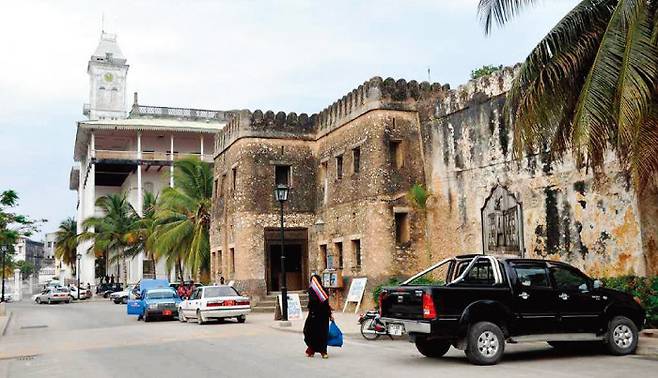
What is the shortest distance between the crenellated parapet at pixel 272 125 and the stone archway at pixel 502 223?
11630mm

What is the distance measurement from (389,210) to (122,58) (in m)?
65.1

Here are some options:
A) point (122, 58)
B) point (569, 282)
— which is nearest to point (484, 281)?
point (569, 282)

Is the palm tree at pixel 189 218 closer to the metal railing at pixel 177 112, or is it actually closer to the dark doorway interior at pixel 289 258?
the dark doorway interior at pixel 289 258

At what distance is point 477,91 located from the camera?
75.4 ft

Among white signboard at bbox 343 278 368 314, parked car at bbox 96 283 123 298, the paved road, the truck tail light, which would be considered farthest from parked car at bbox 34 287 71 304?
the truck tail light

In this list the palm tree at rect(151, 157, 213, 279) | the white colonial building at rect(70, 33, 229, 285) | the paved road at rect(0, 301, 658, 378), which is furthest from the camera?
the white colonial building at rect(70, 33, 229, 285)

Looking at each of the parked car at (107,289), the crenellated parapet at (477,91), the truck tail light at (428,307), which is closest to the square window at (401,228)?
the crenellated parapet at (477,91)

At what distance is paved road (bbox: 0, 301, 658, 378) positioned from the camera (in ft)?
36.0

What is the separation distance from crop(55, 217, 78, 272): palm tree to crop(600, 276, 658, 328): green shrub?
6825 centimetres

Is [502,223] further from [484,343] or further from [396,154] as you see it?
[484,343]

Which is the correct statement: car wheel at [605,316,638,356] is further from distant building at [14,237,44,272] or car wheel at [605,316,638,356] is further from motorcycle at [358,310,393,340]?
→ distant building at [14,237,44,272]

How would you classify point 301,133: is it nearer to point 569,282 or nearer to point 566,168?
point 566,168

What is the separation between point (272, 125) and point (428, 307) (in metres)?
20.9

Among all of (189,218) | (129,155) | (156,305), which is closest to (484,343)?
(156,305)
